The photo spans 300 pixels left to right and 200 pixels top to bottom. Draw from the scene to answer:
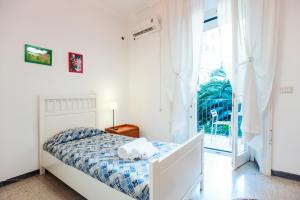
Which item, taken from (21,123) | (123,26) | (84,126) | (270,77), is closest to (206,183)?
(270,77)

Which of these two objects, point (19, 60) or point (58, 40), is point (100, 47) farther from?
point (19, 60)

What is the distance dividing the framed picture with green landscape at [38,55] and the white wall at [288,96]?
3.59m

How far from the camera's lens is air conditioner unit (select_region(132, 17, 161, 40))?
353 centimetres

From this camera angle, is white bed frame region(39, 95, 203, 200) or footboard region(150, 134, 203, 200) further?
white bed frame region(39, 95, 203, 200)

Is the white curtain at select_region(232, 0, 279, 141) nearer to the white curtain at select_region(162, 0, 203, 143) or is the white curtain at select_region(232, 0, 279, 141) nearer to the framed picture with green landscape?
the white curtain at select_region(162, 0, 203, 143)

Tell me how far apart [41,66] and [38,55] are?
17cm

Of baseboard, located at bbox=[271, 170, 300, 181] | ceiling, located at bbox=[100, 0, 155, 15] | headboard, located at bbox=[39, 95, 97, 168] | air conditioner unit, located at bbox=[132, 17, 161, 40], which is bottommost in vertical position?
baseboard, located at bbox=[271, 170, 300, 181]

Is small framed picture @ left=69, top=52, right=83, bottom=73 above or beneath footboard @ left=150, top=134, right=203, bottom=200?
above

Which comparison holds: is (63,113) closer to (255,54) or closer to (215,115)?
(255,54)

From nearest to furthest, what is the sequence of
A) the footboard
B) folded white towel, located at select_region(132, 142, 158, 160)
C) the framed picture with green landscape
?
1. the footboard
2. folded white towel, located at select_region(132, 142, 158, 160)
3. the framed picture with green landscape

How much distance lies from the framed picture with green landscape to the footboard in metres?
2.55

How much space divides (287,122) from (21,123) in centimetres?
392

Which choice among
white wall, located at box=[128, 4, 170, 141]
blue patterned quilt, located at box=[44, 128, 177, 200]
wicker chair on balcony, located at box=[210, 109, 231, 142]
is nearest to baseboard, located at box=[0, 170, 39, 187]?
blue patterned quilt, located at box=[44, 128, 177, 200]

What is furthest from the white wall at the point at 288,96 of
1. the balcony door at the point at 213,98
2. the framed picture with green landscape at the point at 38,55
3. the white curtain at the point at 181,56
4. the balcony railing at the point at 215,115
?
the framed picture with green landscape at the point at 38,55
